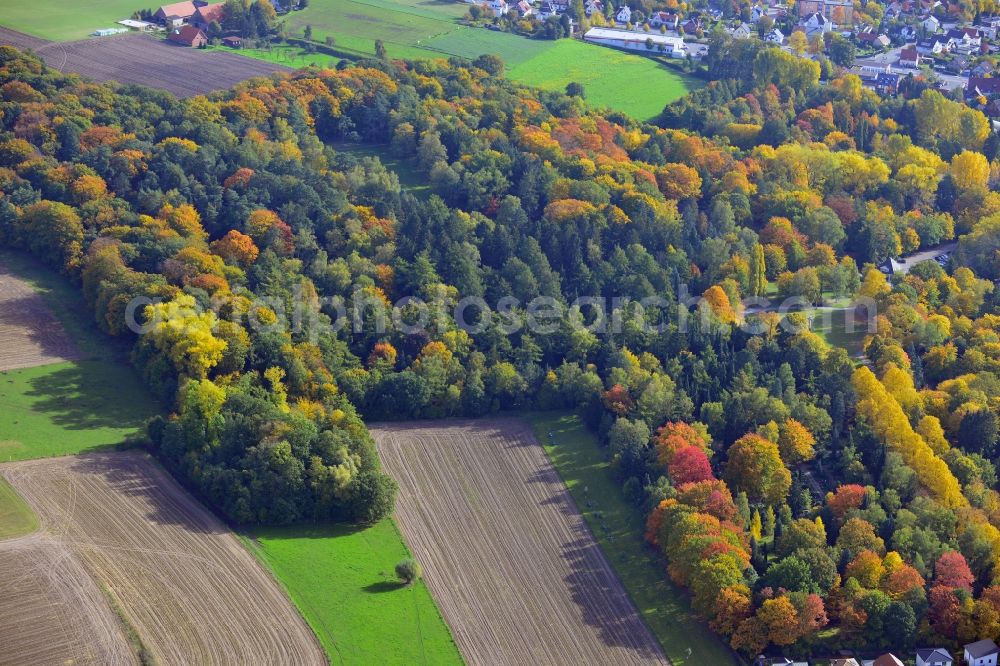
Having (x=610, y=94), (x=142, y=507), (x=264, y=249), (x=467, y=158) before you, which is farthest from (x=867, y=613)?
(x=610, y=94)

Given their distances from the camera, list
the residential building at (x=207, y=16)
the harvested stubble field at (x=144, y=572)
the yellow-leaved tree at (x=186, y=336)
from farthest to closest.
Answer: the residential building at (x=207, y=16) < the yellow-leaved tree at (x=186, y=336) < the harvested stubble field at (x=144, y=572)

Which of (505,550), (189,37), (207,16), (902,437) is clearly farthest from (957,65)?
(505,550)

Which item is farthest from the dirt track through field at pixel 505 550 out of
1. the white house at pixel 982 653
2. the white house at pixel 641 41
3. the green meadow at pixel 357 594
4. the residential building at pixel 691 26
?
the residential building at pixel 691 26

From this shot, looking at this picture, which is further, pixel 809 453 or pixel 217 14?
pixel 217 14

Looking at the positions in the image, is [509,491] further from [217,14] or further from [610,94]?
[217,14]

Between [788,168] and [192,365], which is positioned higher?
[788,168]

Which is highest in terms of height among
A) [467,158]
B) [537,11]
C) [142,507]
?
[537,11]

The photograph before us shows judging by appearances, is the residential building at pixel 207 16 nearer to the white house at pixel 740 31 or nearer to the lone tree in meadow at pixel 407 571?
the white house at pixel 740 31
